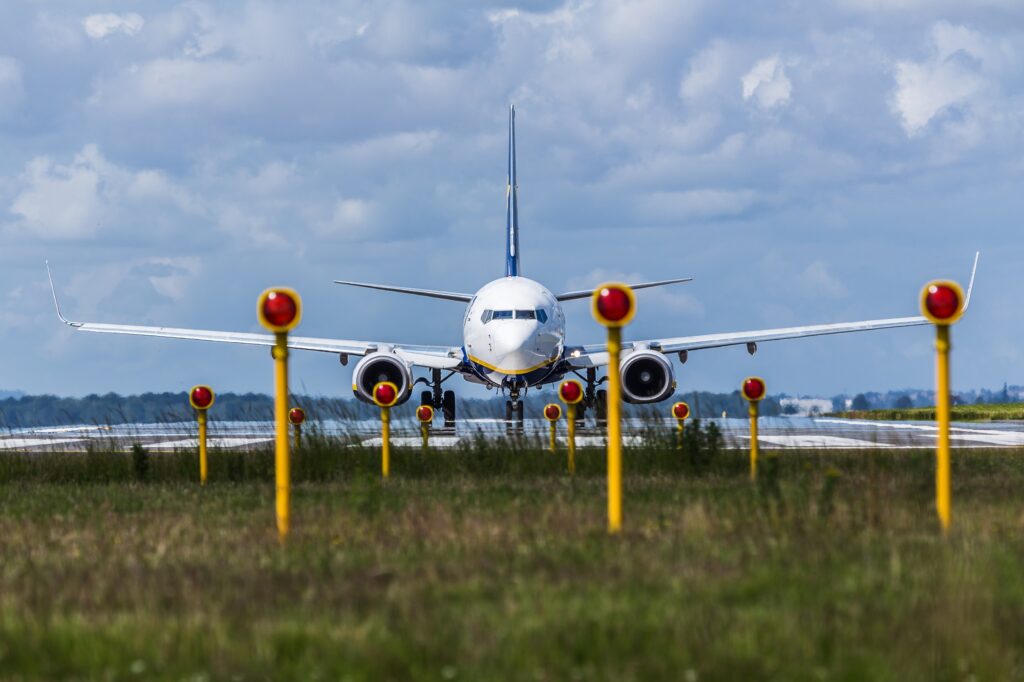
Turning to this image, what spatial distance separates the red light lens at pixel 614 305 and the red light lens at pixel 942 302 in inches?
82.8

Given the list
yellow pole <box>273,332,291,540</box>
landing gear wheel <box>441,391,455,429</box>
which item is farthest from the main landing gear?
yellow pole <box>273,332,291,540</box>

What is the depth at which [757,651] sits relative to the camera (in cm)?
522

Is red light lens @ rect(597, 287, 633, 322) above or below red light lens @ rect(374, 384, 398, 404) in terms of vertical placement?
above

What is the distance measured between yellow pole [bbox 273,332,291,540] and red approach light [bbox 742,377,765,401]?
22.7 feet

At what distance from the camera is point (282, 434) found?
9.38 m

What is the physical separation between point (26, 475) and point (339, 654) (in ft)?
39.9

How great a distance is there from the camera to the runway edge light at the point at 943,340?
9.12 metres

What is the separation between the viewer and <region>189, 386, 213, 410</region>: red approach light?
15703 mm

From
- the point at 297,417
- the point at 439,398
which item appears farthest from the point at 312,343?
the point at 297,417

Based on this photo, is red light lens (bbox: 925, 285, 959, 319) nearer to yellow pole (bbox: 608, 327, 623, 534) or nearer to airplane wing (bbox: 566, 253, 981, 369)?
yellow pole (bbox: 608, 327, 623, 534)

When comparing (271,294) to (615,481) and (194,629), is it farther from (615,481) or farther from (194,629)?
(194,629)

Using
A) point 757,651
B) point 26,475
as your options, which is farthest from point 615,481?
point 26,475

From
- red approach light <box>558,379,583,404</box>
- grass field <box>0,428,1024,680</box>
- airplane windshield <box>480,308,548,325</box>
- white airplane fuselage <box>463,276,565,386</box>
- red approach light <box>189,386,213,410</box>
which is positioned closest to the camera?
grass field <box>0,428,1024,680</box>

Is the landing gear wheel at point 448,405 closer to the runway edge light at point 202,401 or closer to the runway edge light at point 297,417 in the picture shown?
the runway edge light at point 297,417
